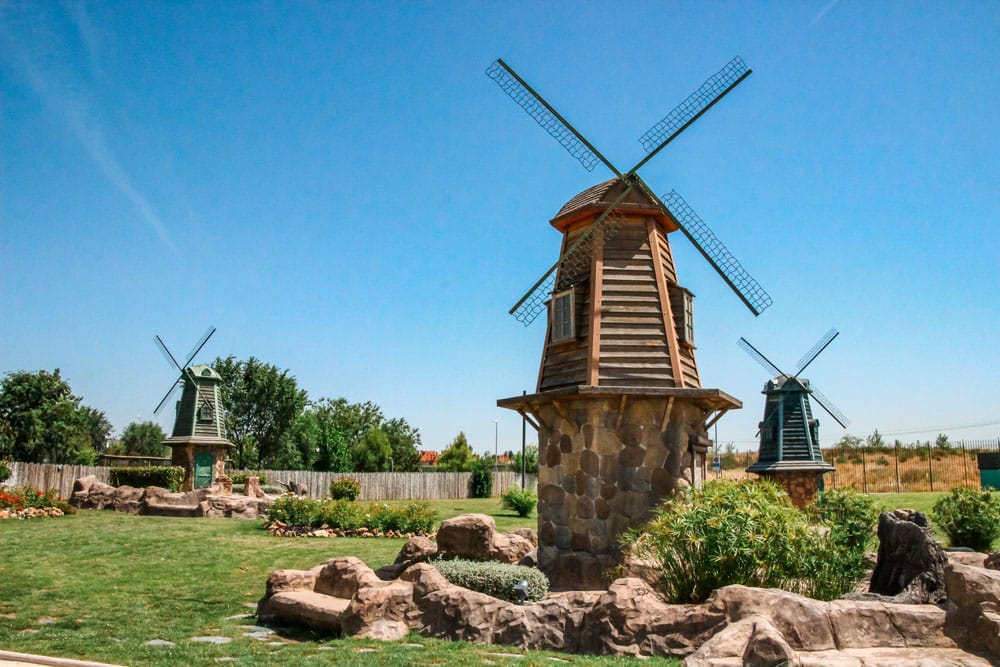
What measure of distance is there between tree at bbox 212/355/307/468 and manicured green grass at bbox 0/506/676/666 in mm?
34957

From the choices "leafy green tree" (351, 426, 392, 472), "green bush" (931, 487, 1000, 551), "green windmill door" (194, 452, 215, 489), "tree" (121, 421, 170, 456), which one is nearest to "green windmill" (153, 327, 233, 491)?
"green windmill door" (194, 452, 215, 489)

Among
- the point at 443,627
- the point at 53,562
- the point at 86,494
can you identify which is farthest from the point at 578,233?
the point at 86,494

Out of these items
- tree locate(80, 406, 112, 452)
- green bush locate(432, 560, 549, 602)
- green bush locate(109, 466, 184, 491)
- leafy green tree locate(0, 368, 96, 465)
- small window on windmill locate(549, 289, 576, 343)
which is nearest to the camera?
green bush locate(432, 560, 549, 602)

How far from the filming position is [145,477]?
111 ft

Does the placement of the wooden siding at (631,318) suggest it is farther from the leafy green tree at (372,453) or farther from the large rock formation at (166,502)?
the leafy green tree at (372,453)

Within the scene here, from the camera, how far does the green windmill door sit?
35.8m

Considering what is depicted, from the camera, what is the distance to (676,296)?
14.4 metres

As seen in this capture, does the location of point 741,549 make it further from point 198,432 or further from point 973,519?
point 198,432

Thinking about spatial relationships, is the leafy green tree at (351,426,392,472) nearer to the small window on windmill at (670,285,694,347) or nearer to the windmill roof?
the windmill roof

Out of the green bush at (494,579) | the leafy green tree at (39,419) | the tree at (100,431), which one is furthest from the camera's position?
the tree at (100,431)

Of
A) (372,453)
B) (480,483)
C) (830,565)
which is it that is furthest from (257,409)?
(830,565)

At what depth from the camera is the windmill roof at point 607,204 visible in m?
14.4

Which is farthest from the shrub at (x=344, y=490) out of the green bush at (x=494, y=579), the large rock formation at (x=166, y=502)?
the green bush at (x=494, y=579)

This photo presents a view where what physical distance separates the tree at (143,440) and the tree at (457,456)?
42.2 meters
